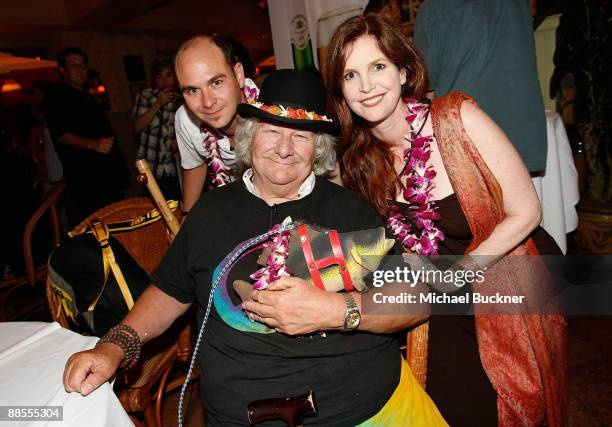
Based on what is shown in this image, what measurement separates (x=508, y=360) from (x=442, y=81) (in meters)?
1.50

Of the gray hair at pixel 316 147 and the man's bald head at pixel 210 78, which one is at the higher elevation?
the man's bald head at pixel 210 78

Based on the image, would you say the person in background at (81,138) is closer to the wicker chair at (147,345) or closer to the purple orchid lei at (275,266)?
the wicker chair at (147,345)

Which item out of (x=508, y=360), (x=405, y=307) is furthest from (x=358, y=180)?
(x=508, y=360)

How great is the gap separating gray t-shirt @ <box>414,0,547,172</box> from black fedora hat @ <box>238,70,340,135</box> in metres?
1.04

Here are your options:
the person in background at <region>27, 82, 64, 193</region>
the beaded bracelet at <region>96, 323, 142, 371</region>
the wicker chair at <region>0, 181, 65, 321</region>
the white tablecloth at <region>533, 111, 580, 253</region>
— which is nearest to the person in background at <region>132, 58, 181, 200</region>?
the wicker chair at <region>0, 181, 65, 321</region>

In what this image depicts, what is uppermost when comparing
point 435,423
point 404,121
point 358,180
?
point 404,121

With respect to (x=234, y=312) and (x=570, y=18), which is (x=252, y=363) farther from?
(x=570, y=18)

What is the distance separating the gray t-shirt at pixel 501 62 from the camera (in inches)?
89.5

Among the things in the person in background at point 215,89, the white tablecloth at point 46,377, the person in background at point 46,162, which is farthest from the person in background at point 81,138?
the white tablecloth at point 46,377

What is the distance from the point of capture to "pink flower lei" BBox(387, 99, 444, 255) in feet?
5.80

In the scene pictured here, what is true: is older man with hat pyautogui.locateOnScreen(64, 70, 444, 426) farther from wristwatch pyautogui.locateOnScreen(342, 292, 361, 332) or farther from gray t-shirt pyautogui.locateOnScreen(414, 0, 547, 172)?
gray t-shirt pyautogui.locateOnScreen(414, 0, 547, 172)

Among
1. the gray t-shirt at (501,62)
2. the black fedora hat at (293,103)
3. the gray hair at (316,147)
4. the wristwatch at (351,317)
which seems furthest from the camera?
the gray t-shirt at (501,62)

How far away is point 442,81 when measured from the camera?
2.46 metres

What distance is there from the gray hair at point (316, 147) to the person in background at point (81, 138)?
9.33ft
